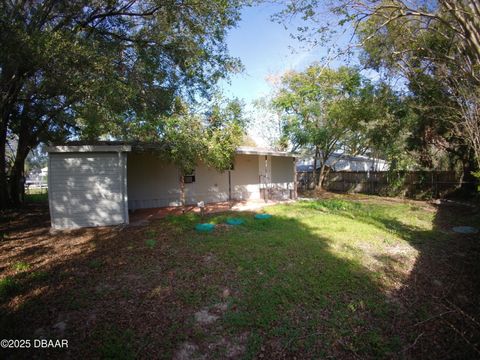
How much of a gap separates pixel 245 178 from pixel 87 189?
778cm

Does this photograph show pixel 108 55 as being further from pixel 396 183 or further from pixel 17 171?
pixel 396 183

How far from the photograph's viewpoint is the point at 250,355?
113 inches

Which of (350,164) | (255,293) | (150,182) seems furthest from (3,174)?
(350,164)

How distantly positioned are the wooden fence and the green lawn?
808 centimetres

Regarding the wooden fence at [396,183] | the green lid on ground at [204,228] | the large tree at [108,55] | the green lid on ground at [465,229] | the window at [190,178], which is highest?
the large tree at [108,55]

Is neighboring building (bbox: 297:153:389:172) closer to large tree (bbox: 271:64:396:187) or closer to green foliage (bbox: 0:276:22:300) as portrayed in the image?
large tree (bbox: 271:64:396:187)

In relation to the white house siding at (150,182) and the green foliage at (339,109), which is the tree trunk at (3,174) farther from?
the green foliage at (339,109)

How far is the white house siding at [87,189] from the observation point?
7742mm

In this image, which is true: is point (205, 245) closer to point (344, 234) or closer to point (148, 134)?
point (344, 234)

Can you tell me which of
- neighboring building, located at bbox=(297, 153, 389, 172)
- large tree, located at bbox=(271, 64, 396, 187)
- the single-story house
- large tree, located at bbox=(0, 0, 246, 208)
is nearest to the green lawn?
the single-story house

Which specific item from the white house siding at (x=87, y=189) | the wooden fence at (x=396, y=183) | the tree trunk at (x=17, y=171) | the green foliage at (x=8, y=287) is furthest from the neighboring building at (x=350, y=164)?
the green foliage at (x=8, y=287)

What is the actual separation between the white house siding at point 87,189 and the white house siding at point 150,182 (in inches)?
104

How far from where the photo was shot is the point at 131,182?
10773 millimetres

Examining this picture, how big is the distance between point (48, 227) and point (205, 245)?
570 centimetres
